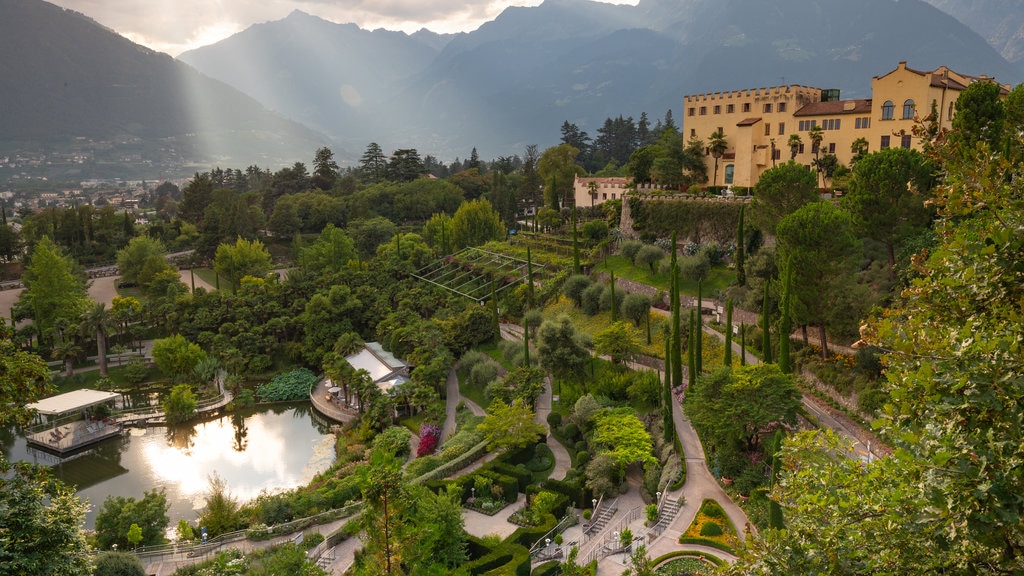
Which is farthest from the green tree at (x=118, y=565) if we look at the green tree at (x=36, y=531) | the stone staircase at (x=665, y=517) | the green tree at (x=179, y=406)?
the green tree at (x=179, y=406)

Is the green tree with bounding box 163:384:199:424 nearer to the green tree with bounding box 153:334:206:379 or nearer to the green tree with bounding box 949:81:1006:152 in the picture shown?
the green tree with bounding box 153:334:206:379

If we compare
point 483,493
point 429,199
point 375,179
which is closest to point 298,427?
point 483,493

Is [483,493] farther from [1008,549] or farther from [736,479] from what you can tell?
[1008,549]

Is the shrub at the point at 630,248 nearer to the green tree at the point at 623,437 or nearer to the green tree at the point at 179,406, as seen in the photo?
the green tree at the point at 623,437

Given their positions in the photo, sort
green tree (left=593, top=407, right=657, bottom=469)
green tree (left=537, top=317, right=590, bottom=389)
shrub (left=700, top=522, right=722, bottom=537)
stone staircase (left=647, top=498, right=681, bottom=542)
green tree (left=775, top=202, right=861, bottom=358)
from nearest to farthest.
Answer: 1. shrub (left=700, top=522, right=722, bottom=537)
2. stone staircase (left=647, top=498, right=681, bottom=542)
3. green tree (left=593, top=407, right=657, bottom=469)
4. green tree (left=775, top=202, right=861, bottom=358)
5. green tree (left=537, top=317, right=590, bottom=389)

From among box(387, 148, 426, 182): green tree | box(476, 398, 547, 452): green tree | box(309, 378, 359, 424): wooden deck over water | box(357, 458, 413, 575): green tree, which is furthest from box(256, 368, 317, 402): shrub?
box(387, 148, 426, 182): green tree

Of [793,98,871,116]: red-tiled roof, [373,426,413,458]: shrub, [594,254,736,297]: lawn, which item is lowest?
[373,426,413,458]: shrub
